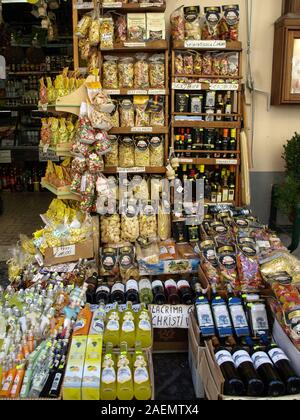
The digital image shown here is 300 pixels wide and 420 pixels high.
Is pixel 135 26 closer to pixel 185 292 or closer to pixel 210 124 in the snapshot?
pixel 210 124

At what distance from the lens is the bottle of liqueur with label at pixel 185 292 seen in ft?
9.56

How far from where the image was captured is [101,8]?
3.74 m

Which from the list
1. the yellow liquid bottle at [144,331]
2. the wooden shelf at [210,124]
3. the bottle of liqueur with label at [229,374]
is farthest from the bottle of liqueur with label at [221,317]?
the wooden shelf at [210,124]

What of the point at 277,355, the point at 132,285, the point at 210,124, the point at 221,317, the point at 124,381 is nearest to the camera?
the point at 124,381

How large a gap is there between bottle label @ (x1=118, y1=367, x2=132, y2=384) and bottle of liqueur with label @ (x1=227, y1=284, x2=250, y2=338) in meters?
0.74

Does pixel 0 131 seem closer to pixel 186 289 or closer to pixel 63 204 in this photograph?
pixel 63 204

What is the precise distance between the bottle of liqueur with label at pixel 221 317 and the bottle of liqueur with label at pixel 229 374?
170mm

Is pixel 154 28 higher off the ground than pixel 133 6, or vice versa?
pixel 133 6

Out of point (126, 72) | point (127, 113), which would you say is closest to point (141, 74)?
point (126, 72)

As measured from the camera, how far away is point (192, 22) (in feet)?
12.7

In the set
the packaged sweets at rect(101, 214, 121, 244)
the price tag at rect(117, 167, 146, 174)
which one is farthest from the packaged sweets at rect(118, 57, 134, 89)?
the packaged sweets at rect(101, 214, 121, 244)

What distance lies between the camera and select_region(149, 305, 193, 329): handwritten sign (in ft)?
9.37

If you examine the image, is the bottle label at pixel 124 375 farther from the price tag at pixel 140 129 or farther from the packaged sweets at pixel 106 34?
the packaged sweets at pixel 106 34

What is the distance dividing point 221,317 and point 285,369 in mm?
509
